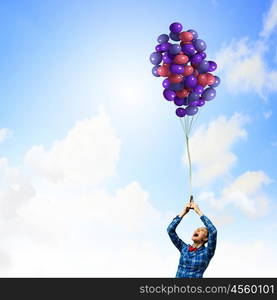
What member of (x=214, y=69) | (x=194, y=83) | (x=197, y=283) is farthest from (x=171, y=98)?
(x=197, y=283)

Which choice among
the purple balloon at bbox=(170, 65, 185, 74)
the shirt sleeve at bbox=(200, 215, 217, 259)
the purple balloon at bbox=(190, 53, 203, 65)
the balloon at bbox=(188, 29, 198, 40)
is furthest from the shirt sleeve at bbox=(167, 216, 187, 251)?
the balloon at bbox=(188, 29, 198, 40)

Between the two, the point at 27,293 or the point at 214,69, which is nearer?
the point at 27,293

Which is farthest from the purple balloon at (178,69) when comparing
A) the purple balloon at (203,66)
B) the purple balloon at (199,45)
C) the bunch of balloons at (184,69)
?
the purple balloon at (199,45)

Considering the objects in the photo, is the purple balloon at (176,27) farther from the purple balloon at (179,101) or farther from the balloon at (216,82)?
the purple balloon at (179,101)

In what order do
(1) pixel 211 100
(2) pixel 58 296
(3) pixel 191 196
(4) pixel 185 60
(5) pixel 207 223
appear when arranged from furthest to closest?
(1) pixel 211 100 < (4) pixel 185 60 < (3) pixel 191 196 < (5) pixel 207 223 < (2) pixel 58 296

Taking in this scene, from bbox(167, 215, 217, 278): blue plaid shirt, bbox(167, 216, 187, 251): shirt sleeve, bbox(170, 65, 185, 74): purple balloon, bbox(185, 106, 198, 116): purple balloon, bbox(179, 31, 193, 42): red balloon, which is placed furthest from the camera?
bbox(185, 106, 198, 116): purple balloon

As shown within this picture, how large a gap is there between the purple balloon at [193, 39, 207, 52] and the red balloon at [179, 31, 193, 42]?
0.32ft

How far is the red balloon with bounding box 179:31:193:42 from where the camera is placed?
6.61 meters

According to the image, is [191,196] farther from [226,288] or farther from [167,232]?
[226,288]

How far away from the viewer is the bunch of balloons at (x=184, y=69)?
21.2ft

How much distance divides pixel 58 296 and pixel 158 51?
3971 millimetres

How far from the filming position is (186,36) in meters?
6.61

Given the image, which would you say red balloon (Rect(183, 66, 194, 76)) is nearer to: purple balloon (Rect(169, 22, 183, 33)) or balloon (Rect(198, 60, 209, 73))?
balloon (Rect(198, 60, 209, 73))

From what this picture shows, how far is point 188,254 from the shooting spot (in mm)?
5027
